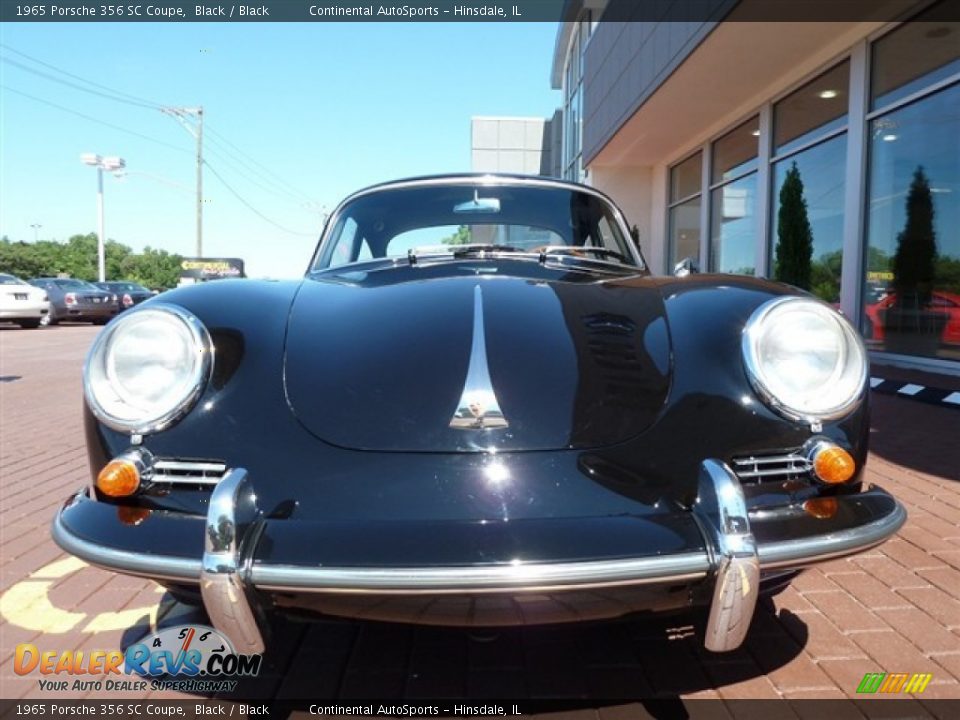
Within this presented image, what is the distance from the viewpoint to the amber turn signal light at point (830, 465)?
4.76 feet

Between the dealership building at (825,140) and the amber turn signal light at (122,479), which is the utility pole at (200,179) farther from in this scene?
the amber turn signal light at (122,479)

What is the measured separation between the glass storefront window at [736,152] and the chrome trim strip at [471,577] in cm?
1058

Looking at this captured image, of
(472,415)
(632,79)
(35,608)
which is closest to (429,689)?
(472,415)

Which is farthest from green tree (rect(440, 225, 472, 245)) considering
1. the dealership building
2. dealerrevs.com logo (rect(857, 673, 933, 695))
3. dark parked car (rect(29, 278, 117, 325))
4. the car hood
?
dark parked car (rect(29, 278, 117, 325))

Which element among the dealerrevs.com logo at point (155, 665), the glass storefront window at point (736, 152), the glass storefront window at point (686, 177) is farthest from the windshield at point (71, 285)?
the dealerrevs.com logo at point (155, 665)

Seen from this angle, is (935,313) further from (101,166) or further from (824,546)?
(101,166)

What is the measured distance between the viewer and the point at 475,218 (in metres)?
3.06

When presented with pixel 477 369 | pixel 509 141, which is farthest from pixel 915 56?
pixel 509 141

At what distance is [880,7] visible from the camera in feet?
21.5

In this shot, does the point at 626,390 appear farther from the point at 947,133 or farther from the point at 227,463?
the point at 947,133

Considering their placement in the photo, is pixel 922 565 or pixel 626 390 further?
pixel 922 565

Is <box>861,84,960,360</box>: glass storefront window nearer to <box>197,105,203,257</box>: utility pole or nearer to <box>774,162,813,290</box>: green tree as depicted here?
<box>774,162,813,290</box>: green tree

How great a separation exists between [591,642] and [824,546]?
774 mm

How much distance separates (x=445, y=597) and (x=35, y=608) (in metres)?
1.66
